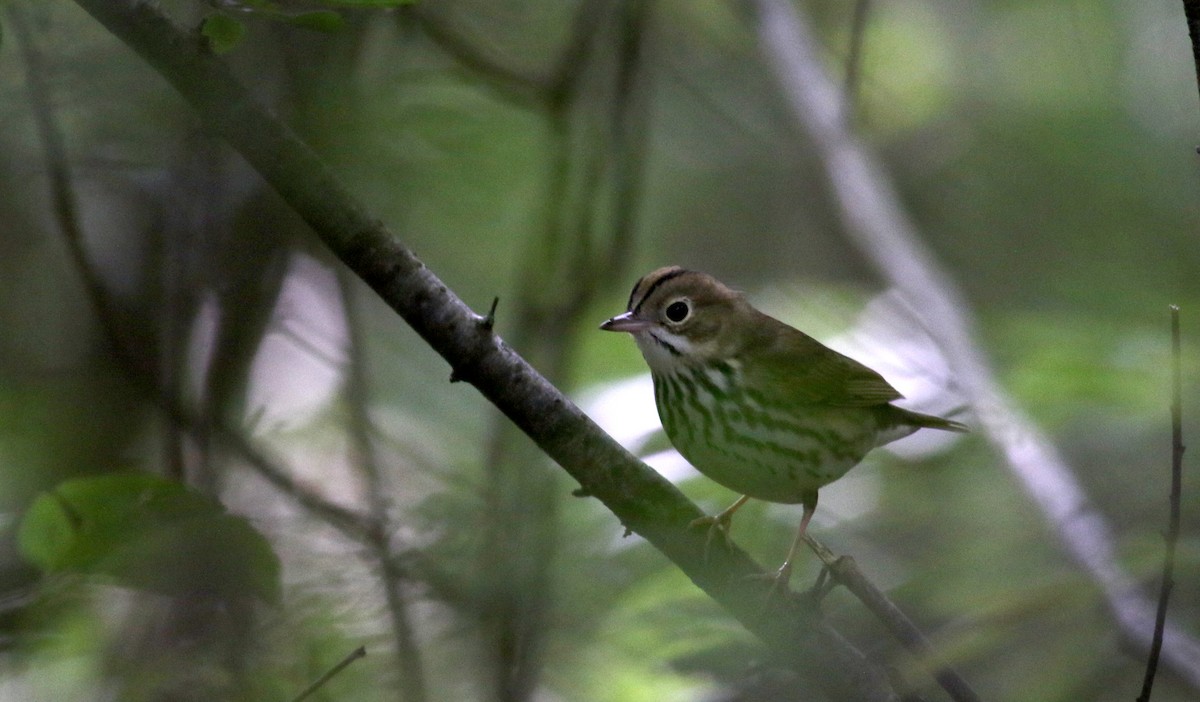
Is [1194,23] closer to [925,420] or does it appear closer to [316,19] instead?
[316,19]

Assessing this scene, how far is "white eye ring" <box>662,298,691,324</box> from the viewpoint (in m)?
3.35

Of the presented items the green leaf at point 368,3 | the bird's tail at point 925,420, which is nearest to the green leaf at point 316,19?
the green leaf at point 368,3

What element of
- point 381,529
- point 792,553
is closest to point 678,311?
point 792,553

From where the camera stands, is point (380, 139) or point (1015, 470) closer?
point (380, 139)

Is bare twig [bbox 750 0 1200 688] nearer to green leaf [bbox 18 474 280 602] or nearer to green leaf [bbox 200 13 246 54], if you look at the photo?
green leaf [bbox 18 474 280 602]

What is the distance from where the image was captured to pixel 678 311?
338 cm

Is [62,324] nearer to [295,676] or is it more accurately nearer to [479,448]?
[479,448]

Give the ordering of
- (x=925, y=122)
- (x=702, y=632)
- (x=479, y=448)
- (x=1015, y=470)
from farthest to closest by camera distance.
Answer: (x=925, y=122), (x=479, y=448), (x=1015, y=470), (x=702, y=632)

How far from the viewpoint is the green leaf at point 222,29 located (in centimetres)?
179

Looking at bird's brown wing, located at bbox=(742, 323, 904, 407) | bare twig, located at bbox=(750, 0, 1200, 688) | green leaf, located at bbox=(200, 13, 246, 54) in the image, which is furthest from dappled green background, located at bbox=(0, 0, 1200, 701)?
green leaf, located at bbox=(200, 13, 246, 54)

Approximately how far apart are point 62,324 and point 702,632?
240 cm

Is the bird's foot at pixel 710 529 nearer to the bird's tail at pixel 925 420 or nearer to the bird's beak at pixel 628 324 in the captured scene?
the bird's beak at pixel 628 324

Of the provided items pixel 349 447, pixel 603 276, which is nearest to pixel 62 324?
pixel 349 447

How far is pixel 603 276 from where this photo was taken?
3.78 meters
